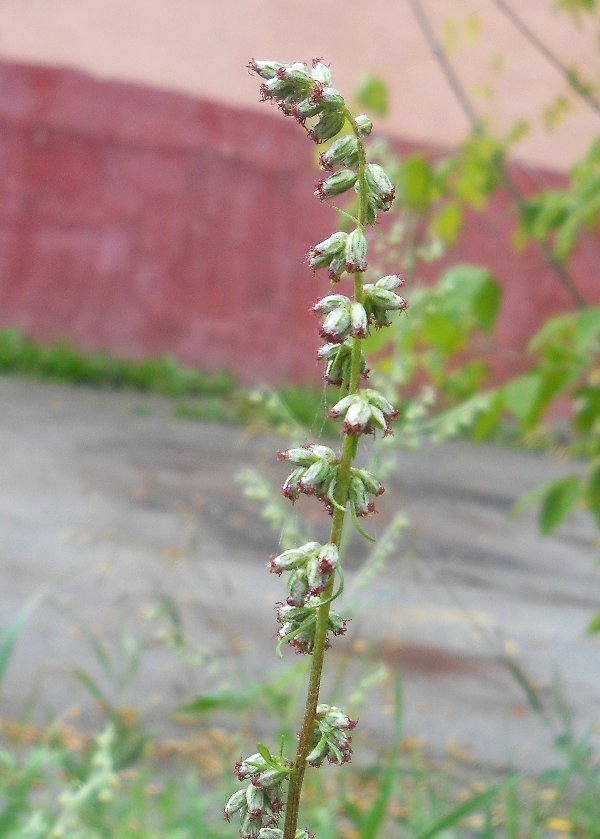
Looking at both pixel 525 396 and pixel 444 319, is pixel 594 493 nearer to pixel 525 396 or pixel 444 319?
pixel 525 396

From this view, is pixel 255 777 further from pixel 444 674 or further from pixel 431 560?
pixel 431 560

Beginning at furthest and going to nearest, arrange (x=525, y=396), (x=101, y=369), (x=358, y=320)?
(x=101, y=369) → (x=525, y=396) → (x=358, y=320)

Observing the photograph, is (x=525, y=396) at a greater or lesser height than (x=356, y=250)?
greater


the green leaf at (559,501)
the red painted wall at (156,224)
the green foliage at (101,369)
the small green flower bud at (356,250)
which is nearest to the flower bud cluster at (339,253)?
the small green flower bud at (356,250)

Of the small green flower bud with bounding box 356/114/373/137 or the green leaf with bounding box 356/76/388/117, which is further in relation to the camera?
the green leaf with bounding box 356/76/388/117

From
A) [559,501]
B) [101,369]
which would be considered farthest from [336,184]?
[101,369]

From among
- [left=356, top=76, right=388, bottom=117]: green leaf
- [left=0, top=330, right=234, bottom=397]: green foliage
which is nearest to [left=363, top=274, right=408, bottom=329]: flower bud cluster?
[left=356, top=76, right=388, bottom=117]: green leaf

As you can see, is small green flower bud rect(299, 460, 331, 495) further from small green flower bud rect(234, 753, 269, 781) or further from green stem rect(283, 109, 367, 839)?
small green flower bud rect(234, 753, 269, 781)
